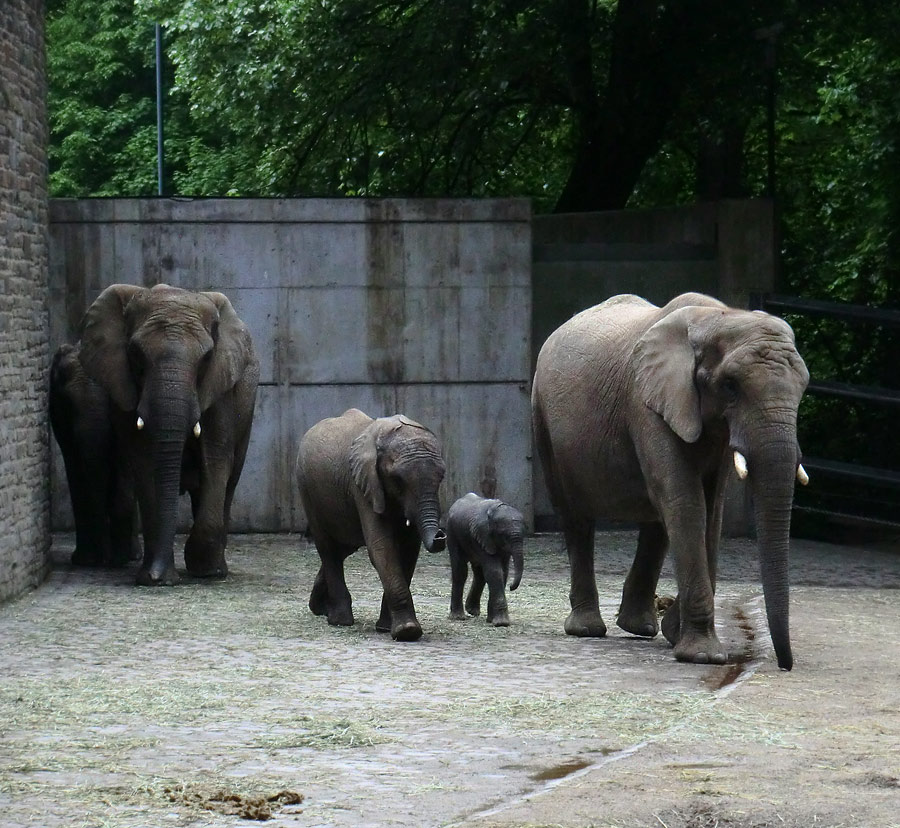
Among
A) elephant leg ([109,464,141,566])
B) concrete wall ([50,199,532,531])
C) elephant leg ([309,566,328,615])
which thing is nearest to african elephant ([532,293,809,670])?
elephant leg ([309,566,328,615])

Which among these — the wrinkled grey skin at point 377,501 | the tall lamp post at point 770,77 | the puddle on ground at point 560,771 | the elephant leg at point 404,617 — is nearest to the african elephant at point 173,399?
the wrinkled grey skin at point 377,501

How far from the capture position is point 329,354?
56.3 feet

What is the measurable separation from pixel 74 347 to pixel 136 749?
818cm

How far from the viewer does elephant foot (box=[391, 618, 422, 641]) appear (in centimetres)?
1051

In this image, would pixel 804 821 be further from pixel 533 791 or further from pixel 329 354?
pixel 329 354

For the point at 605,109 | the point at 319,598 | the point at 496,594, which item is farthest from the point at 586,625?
the point at 605,109

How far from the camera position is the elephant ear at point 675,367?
9.71 meters

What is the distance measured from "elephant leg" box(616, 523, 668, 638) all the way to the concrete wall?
240 inches

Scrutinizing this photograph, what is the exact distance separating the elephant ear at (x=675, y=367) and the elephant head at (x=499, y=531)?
1.32 metres

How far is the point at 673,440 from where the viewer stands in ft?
32.5

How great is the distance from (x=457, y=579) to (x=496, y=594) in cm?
40

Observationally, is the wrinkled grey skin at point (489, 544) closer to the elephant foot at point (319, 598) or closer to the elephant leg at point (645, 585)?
the elephant leg at point (645, 585)

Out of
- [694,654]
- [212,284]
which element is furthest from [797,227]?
[694,654]

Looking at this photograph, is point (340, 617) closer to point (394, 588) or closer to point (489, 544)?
point (394, 588)
